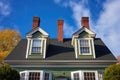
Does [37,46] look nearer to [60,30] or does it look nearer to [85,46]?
[60,30]

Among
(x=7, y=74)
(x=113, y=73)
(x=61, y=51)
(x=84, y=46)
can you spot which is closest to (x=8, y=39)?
(x=61, y=51)

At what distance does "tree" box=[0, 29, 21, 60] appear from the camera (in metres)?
33.2

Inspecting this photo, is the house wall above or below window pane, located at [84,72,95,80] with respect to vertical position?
above

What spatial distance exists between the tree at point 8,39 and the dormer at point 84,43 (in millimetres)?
14471

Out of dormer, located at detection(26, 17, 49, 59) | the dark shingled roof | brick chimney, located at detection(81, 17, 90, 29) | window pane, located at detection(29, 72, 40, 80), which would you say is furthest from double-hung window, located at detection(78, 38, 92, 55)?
window pane, located at detection(29, 72, 40, 80)

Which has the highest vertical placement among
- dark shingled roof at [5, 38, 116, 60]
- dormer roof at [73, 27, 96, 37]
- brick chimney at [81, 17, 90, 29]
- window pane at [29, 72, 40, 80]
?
brick chimney at [81, 17, 90, 29]

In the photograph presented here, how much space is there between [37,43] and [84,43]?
16.5 ft

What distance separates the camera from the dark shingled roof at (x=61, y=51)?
21.1 m

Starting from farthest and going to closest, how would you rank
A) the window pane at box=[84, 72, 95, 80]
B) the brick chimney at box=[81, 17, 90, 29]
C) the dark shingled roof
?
1. the brick chimney at box=[81, 17, 90, 29]
2. the dark shingled roof
3. the window pane at box=[84, 72, 95, 80]

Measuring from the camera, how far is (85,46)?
70.8 feet

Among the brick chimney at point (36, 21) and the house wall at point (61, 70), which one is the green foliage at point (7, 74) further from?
the brick chimney at point (36, 21)

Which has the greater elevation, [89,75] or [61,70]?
[61,70]

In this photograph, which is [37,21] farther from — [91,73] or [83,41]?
[91,73]

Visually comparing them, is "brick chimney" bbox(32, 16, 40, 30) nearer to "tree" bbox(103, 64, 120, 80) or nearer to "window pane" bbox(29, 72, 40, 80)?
"window pane" bbox(29, 72, 40, 80)
